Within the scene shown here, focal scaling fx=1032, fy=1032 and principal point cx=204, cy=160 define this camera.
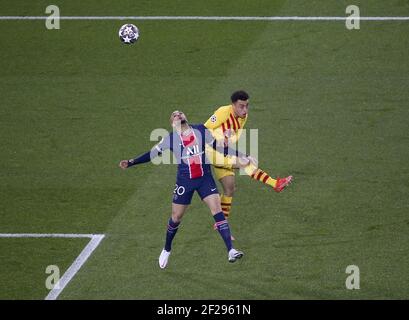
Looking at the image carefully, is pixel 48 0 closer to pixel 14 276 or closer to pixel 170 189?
pixel 170 189

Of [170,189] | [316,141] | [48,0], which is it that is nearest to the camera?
[170,189]

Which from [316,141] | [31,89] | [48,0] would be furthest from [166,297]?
[48,0]

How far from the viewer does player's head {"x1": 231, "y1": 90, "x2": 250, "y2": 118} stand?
1664 centimetres

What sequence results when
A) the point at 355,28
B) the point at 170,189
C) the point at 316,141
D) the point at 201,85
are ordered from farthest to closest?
the point at 355,28
the point at 201,85
the point at 316,141
the point at 170,189

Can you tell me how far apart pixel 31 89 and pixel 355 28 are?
7.91 m

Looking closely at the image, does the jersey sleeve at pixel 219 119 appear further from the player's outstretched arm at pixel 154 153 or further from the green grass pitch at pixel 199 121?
the green grass pitch at pixel 199 121

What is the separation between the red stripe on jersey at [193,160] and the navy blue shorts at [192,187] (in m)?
0.09

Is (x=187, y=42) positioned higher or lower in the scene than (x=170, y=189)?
higher

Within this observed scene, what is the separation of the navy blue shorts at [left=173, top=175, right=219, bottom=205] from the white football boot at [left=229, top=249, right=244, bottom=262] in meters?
0.95

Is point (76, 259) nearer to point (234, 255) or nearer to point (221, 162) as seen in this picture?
point (234, 255)

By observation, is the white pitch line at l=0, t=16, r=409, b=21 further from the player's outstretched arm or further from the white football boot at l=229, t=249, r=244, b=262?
the white football boot at l=229, t=249, r=244, b=262

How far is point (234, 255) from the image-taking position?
15422mm

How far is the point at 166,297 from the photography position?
15.2 m
